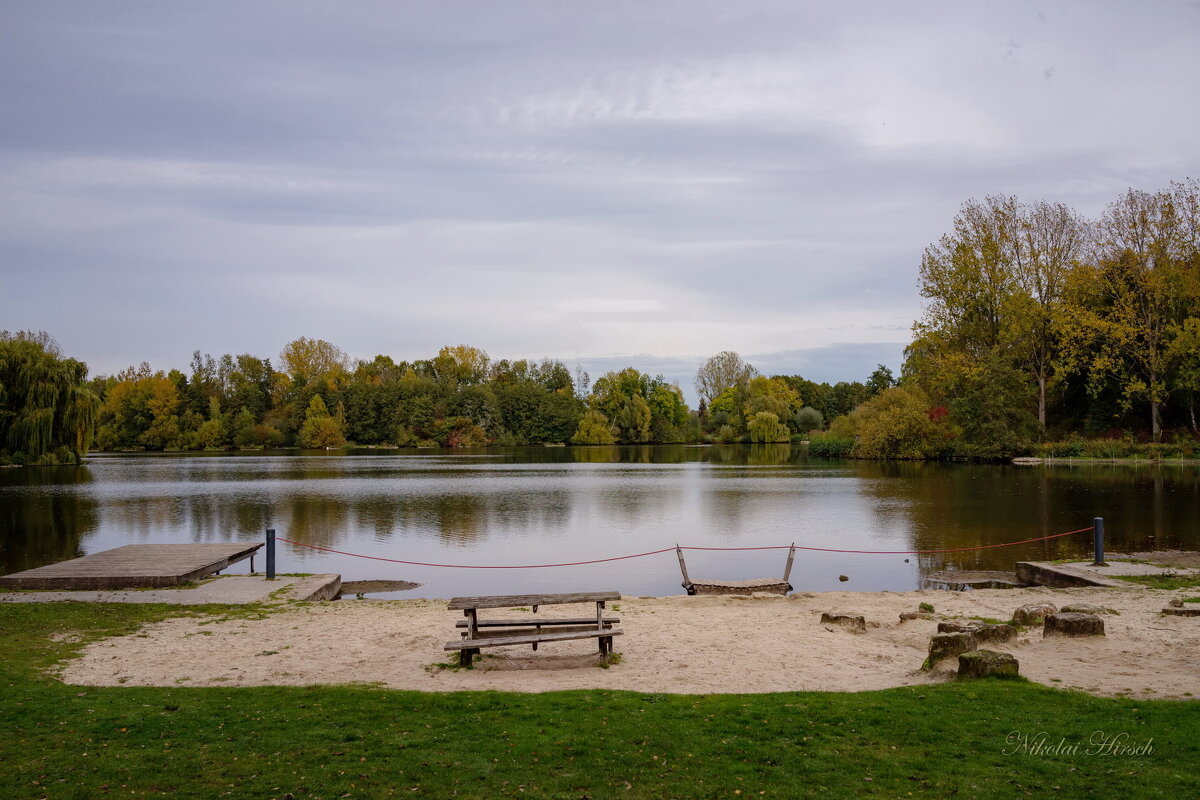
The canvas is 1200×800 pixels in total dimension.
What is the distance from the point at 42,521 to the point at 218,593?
16118 millimetres

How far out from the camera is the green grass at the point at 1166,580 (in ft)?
45.8

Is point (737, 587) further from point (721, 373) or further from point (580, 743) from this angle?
point (721, 373)

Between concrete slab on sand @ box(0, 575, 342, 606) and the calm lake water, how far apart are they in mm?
2454

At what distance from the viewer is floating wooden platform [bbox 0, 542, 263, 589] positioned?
48.3ft

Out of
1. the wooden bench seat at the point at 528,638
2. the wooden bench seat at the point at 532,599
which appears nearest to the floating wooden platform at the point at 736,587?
the wooden bench seat at the point at 528,638

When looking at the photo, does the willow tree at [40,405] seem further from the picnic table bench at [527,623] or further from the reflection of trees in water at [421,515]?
the picnic table bench at [527,623]

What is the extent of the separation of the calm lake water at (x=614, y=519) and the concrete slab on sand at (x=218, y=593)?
2.45m

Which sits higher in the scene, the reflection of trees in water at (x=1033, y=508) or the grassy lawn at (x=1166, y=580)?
the grassy lawn at (x=1166, y=580)

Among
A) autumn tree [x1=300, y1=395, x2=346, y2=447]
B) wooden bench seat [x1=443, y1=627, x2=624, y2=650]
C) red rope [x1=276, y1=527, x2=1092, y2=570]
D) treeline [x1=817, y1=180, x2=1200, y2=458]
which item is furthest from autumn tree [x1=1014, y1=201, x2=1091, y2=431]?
autumn tree [x1=300, y1=395, x2=346, y2=447]

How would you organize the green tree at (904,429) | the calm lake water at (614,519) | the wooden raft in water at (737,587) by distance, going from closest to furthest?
1. the wooden raft in water at (737,587)
2. the calm lake water at (614,519)
3. the green tree at (904,429)

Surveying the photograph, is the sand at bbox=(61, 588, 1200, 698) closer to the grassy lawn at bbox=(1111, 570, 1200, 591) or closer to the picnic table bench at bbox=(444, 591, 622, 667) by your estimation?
the picnic table bench at bbox=(444, 591, 622, 667)

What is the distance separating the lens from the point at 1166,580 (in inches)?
574

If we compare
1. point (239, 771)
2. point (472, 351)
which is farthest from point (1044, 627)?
point (472, 351)

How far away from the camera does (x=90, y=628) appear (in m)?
11.3
